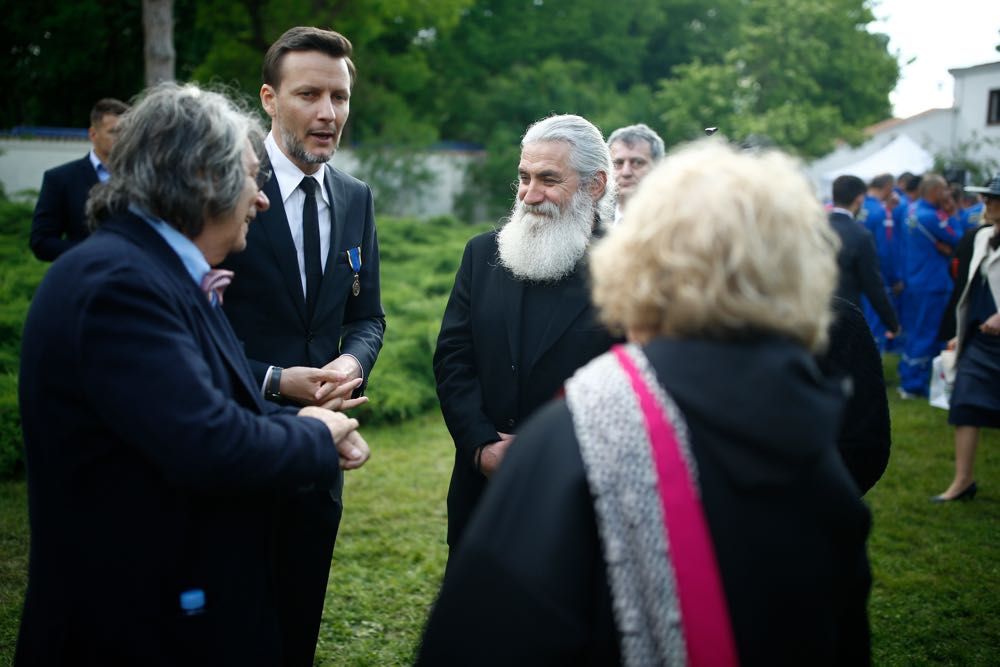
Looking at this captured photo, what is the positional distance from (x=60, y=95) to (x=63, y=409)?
28.5m

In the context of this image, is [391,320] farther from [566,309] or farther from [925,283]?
[566,309]

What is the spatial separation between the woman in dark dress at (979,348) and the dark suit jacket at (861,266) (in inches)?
66.0

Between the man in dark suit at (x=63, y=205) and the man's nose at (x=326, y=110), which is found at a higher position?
the man's nose at (x=326, y=110)

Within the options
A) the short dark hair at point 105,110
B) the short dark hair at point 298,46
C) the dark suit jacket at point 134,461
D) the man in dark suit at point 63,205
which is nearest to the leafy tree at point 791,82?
the short dark hair at point 105,110

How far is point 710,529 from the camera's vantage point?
1.41m

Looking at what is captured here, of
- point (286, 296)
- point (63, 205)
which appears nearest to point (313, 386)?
point (286, 296)

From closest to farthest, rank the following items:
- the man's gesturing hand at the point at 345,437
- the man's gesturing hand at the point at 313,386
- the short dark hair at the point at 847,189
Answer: the man's gesturing hand at the point at 345,437 < the man's gesturing hand at the point at 313,386 < the short dark hair at the point at 847,189

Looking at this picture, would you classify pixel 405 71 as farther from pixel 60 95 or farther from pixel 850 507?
pixel 850 507

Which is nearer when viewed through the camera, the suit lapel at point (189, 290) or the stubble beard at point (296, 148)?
the suit lapel at point (189, 290)

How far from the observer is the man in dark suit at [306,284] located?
2932mm

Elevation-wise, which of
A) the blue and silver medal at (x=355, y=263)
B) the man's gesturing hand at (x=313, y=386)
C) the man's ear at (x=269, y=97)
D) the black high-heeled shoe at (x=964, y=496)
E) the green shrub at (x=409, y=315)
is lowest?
the black high-heeled shoe at (x=964, y=496)

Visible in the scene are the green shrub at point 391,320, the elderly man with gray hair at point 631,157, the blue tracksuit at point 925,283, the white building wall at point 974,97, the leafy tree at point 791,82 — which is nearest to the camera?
the elderly man with gray hair at point 631,157

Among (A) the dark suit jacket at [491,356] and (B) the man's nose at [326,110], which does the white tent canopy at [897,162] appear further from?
(B) the man's nose at [326,110]

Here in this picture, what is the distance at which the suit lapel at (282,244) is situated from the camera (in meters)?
3.00
